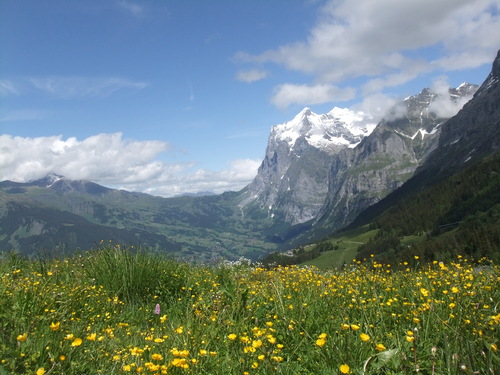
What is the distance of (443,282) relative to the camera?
722 cm

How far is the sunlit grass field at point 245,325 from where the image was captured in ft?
13.3

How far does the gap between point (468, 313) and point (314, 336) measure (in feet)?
7.49

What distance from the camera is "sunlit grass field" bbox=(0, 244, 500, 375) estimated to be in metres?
4.05

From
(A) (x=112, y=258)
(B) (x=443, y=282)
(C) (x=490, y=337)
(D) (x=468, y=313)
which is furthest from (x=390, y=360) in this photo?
(A) (x=112, y=258)

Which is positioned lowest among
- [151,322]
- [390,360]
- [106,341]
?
[151,322]

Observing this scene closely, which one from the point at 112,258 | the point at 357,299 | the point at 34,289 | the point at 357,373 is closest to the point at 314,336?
the point at 357,299

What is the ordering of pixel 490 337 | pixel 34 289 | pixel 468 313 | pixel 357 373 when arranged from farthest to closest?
pixel 34 289 → pixel 468 313 → pixel 490 337 → pixel 357 373

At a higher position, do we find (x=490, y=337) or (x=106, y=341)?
(x=490, y=337)

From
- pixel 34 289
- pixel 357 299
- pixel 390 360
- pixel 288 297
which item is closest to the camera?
pixel 390 360

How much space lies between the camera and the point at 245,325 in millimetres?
5871

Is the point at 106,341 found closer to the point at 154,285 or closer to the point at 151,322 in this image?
the point at 151,322

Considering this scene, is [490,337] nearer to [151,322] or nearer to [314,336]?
[314,336]

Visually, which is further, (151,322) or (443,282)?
(151,322)

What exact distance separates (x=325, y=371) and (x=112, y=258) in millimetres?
7878
